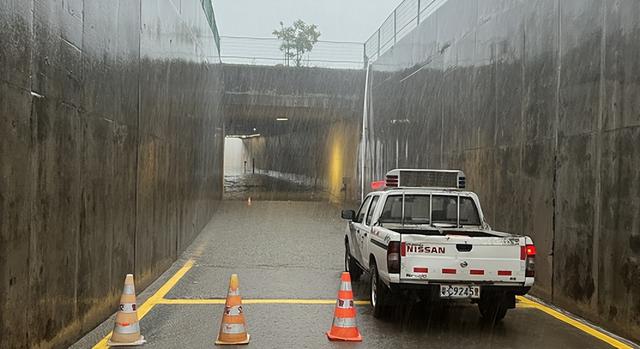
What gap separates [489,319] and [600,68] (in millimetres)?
3470

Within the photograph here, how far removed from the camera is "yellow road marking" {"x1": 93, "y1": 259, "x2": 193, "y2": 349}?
6591 millimetres

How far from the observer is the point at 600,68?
26.5 ft

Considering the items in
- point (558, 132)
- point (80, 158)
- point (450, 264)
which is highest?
point (558, 132)

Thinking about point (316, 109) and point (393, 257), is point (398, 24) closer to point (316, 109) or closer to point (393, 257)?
point (316, 109)

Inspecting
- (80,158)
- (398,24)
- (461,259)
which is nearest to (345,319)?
(461,259)

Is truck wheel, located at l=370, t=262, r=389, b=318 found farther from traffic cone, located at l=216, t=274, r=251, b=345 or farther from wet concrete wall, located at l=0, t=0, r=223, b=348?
wet concrete wall, located at l=0, t=0, r=223, b=348

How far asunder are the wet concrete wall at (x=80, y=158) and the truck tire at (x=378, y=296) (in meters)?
3.25

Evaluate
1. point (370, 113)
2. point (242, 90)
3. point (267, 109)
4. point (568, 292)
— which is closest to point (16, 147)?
point (568, 292)

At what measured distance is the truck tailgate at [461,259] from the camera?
23.7 feet

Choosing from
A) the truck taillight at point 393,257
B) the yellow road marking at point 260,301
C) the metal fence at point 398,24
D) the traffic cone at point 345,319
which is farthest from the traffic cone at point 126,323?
the metal fence at point 398,24

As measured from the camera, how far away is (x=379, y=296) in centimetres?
801

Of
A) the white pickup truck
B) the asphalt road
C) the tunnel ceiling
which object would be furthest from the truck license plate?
the tunnel ceiling

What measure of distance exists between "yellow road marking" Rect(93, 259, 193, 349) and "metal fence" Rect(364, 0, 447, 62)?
9028mm

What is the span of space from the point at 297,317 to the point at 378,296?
1058 millimetres
